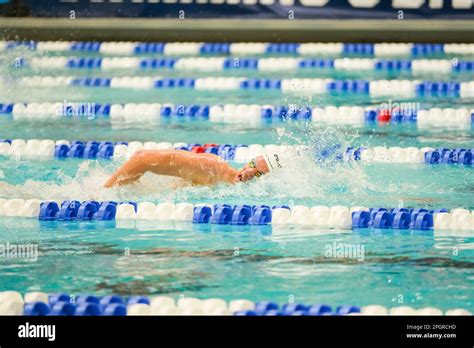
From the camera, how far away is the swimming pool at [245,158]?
16.4 feet

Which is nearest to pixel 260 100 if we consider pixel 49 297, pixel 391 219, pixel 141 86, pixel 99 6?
pixel 141 86

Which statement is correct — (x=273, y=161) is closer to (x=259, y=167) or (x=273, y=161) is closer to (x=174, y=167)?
(x=259, y=167)

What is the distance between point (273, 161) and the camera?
6.25m

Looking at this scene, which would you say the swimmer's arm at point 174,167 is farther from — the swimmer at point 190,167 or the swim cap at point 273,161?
the swim cap at point 273,161

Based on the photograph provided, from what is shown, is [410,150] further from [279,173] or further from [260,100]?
[260,100]

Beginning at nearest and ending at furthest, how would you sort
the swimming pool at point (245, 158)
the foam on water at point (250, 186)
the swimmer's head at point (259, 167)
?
the swimming pool at point (245, 158)
the swimmer's head at point (259, 167)
the foam on water at point (250, 186)

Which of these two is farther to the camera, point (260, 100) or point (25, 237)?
point (260, 100)

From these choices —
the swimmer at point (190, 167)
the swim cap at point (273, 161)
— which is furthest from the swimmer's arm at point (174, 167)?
the swim cap at point (273, 161)

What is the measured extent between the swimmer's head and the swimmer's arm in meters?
0.07

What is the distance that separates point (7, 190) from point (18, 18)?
604cm

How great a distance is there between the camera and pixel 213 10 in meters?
11.8

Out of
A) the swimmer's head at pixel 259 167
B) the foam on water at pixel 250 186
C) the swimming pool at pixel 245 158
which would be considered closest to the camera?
the swimming pool at pixel 245 158

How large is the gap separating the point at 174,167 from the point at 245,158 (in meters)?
1.25
